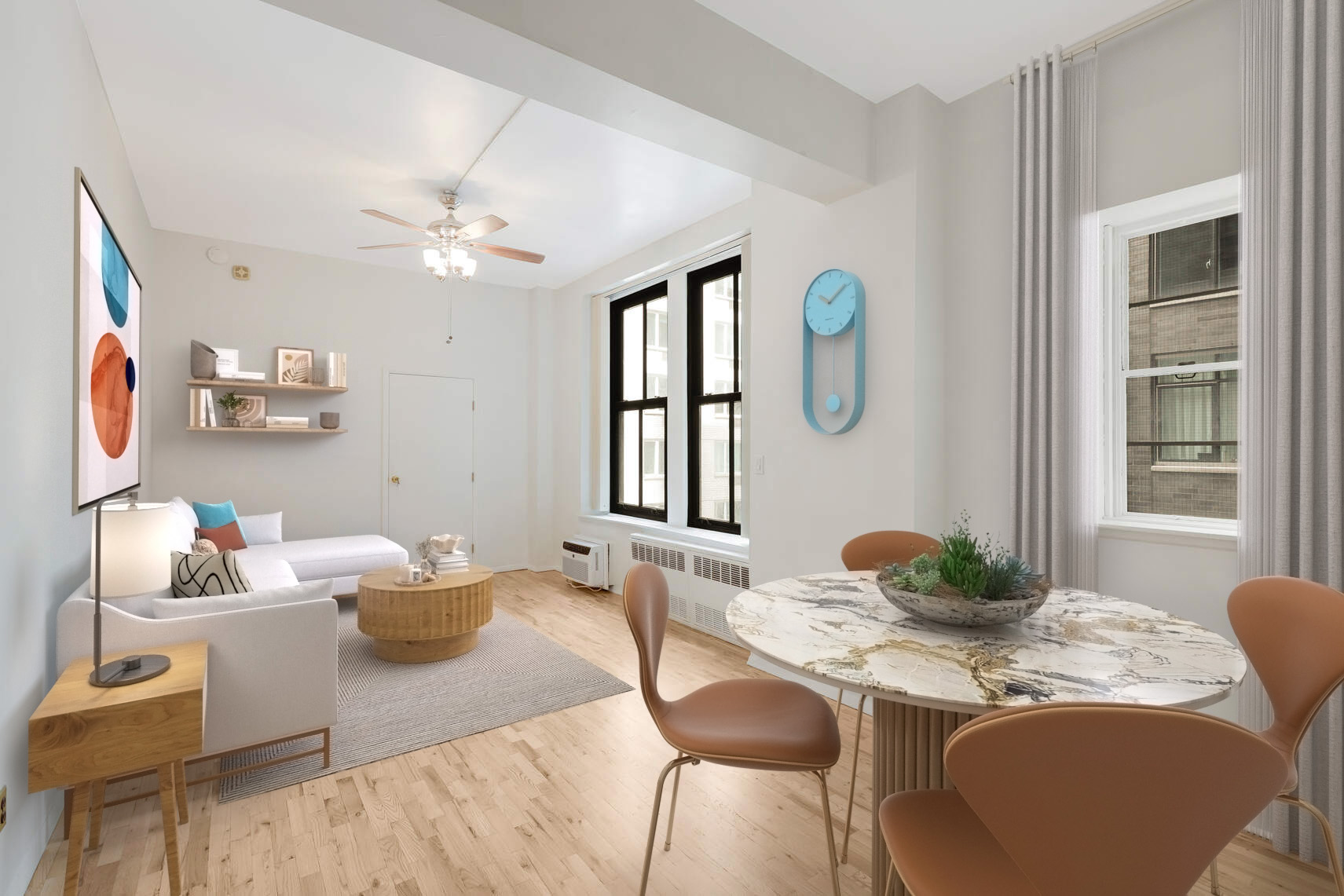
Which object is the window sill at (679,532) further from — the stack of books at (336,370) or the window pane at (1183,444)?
the stack of books at (336,370)

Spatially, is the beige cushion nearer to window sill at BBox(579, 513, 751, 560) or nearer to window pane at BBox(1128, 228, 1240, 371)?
window sill at BBox(579, 513, 751, 560)

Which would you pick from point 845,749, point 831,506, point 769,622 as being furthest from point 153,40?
point 845,749

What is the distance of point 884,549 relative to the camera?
2.44 meters

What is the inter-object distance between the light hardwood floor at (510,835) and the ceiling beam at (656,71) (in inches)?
97.1

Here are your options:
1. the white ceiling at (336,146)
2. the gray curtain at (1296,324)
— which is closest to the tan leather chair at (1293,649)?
the gray curtain at (1296,324)

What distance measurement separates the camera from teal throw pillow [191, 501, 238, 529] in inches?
174

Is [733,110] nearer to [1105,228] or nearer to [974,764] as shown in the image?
[1105,228]

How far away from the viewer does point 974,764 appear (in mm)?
872

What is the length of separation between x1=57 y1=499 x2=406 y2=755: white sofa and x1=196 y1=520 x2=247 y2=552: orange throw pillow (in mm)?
2126

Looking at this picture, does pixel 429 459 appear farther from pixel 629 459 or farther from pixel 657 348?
pixel 657 348

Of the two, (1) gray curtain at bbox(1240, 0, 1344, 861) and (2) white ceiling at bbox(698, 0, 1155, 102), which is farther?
(2) white ceiling at bbox(698, 0, 1155, 102)

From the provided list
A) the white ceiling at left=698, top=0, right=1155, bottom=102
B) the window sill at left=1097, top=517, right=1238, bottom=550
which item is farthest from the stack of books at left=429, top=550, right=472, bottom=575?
the window sill at left=1097, top=517, right=1238, bottom=550

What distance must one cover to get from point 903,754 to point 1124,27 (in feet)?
8.60

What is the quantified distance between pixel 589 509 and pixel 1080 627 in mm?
4794
